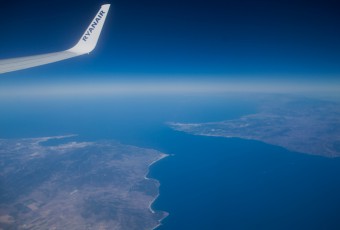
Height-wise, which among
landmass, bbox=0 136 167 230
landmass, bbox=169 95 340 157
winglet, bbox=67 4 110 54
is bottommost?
landmass, bbox=0 136 167 230

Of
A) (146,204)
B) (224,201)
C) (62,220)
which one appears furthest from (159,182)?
(62,220)

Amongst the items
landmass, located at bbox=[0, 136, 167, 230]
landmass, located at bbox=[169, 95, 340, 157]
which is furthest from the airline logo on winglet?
landmass, located at bbox=[169, 95, 340, 157]

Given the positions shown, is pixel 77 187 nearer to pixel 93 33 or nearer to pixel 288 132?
pixel 93 33

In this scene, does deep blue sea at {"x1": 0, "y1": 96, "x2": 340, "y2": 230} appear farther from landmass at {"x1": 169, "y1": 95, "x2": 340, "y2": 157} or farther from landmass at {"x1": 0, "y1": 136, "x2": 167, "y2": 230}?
landmass at {"x1": 169, "y1": 95, "x2": 340, "y2": 157}

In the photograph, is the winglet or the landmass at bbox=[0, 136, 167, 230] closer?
the winglet

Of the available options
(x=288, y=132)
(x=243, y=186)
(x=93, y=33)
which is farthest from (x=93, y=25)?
(x=288, y=132)

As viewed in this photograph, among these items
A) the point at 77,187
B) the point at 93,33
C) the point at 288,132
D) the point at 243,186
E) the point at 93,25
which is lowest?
the point at 77,187
